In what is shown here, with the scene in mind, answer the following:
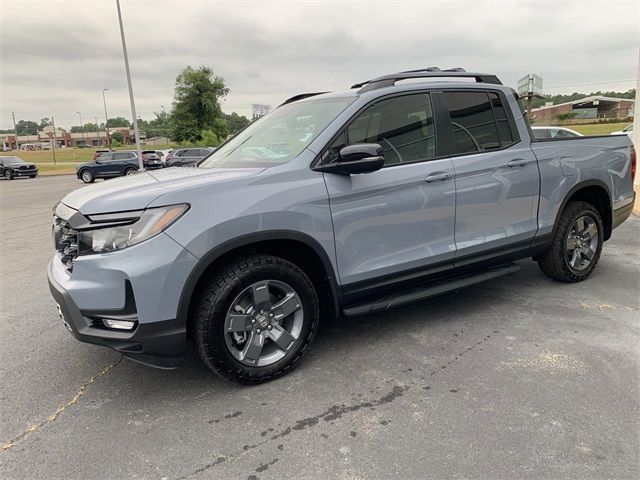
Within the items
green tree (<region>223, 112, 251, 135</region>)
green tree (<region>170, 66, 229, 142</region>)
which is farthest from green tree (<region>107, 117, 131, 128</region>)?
green tree (<region>170, 66, 229, 142</region>)

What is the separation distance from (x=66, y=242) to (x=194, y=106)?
200ft

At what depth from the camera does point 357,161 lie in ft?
9.84

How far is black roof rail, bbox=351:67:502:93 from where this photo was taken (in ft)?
11.7

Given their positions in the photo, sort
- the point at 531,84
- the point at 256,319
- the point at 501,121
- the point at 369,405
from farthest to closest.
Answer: the point at 531,84
the point at 501,121
the point at 256,319
the point at 369,405

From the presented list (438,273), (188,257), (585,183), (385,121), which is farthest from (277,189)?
(585,183)

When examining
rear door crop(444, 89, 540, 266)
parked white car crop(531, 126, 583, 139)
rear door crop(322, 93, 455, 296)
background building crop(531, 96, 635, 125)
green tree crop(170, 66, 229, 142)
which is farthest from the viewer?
background building crop(531, 96, 635, 125)

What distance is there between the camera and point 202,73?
59812 millimetres

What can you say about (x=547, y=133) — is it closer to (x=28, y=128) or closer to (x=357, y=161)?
(x=357, y=161)

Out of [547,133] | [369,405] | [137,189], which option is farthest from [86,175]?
[369,405]

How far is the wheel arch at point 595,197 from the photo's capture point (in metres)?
4.43

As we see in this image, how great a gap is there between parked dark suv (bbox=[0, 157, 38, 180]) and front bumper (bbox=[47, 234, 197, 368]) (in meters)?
32.7

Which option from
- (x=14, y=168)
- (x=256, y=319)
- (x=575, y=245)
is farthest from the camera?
(x=14, y=168)

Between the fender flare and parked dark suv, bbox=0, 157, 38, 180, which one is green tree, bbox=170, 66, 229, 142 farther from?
the fender flare

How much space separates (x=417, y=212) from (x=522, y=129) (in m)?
1.58
